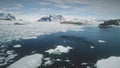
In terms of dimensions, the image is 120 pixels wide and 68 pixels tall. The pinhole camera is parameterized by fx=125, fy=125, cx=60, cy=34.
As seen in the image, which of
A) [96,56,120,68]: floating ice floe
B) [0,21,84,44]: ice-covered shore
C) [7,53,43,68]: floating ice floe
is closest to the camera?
[7,53,43,68]: floating ice floe

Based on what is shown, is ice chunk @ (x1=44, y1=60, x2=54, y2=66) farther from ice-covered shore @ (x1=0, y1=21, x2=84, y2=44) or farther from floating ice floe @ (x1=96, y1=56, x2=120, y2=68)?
ice-covered shore @ (x1=0, y1=21, x2=84, y2=44)

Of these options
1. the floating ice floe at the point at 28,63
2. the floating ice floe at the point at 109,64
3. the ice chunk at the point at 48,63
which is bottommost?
the floating ice floe at the point at 109,64

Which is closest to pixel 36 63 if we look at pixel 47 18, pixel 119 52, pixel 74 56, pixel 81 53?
pixel 74 56

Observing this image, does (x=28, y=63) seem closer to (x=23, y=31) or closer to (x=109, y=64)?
(x=109, y=64)

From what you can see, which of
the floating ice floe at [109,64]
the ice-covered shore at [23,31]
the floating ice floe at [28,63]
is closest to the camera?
the floating ice floe at [28,63]

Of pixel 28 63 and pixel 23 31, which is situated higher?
pixel 23 31

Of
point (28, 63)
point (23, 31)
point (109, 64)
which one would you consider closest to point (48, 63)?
point (28, 63)

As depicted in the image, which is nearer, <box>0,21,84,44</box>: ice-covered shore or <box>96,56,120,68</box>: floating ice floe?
<box>96,56,120,68</box>: floating ice floe

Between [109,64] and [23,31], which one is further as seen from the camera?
[23,31]

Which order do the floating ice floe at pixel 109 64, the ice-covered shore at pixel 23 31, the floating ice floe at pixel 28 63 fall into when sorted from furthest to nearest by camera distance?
1. the ice-covered shore at pixel 23 31
2. the floating ice floe at pixel 109 64
3. the floating ice floe at pixel 28 63

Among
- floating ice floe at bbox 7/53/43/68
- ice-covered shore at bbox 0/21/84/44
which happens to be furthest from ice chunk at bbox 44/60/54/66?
ice-covered shore at bbox 0/21/84/44

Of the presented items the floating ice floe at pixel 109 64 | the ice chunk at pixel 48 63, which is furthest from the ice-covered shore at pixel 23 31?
the floating ice floe at pixel 109 64

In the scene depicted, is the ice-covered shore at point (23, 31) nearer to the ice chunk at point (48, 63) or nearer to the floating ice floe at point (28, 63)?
the floating ice floe at point (28, 63)
